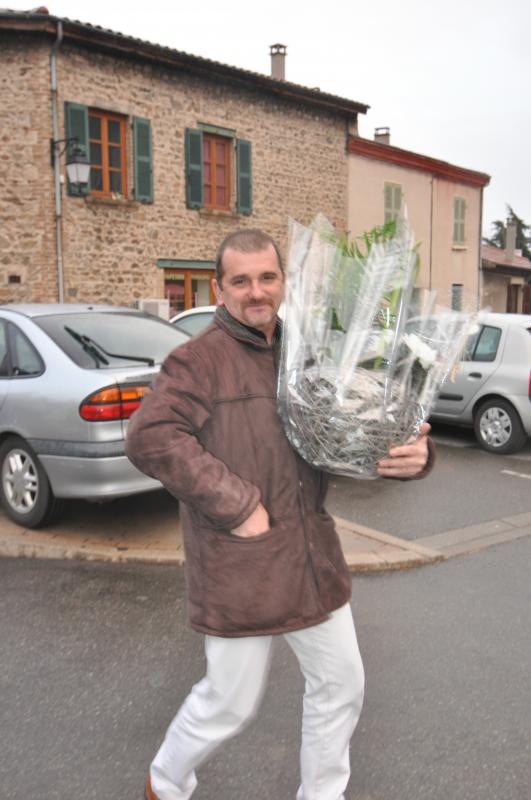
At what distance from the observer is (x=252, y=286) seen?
2234 mm

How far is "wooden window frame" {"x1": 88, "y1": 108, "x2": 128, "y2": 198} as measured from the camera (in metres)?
16.5

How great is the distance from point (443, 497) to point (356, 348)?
16.4 feet

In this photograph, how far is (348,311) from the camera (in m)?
2.10

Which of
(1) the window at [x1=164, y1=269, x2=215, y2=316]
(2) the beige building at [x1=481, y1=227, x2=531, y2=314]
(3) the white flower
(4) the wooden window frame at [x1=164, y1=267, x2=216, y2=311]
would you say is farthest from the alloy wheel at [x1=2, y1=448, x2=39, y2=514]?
(2) the beige building at [x1=481, y1=227, x2=531, y2=314]

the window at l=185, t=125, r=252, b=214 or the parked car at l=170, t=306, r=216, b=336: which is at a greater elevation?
the window at l=185, t=125, r=252, b=214

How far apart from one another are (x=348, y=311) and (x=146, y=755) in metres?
1.84

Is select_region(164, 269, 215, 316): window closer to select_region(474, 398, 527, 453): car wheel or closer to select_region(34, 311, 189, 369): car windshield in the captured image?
select_region(474, 398, 527, 453): car wheel

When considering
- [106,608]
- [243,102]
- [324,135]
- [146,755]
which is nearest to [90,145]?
[243,102]

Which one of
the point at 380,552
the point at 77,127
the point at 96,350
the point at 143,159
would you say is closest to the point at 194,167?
the point at 143,159

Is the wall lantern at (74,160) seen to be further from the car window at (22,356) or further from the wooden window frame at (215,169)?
the car window at (22,356)

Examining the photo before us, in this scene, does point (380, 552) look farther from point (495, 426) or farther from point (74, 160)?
point (74, 160)

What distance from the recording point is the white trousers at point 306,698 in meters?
2.21

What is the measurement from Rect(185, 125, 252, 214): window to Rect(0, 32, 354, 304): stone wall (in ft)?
0.74

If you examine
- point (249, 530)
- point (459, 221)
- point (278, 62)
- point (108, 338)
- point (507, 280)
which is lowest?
point (249, 530)
